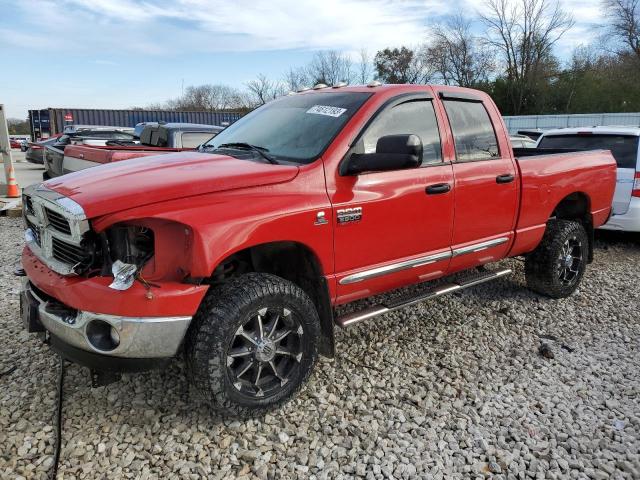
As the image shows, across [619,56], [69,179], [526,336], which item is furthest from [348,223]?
[619,56]

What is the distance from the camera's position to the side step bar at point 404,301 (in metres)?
3.21

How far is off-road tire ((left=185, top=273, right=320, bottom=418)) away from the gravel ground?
0.18m

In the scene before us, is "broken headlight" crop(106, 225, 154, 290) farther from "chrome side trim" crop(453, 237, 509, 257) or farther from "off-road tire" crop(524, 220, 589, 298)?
"off-road tire" crop(524, 220, 589, 298)

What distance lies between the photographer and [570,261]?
4.96m

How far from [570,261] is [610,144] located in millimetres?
2627

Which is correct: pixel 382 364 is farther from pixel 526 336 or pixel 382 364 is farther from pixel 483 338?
pixel 526 336

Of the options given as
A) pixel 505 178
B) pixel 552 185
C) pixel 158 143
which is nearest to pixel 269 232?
pixel 505 178

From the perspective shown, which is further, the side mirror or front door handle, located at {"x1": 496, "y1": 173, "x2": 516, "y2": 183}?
front door handle, located at {"x1": 496, "y1": 173, "x2": 516, "y2": 183}

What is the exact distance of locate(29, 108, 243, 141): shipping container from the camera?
3006 centimetres

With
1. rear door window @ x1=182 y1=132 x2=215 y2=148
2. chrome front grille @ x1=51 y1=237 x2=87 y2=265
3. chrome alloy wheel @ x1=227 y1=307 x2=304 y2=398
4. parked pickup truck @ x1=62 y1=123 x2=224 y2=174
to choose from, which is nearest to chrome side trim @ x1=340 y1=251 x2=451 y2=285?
chrome alloy wheel @ x1=227 y1=307 x2=304 y2=398

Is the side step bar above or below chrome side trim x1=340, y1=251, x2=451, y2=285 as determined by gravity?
below

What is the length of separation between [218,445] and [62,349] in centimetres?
97

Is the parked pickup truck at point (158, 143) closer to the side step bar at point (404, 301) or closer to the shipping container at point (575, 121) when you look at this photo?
the side step bar at point (404, 301)

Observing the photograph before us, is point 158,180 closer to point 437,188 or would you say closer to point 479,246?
point 437,188
